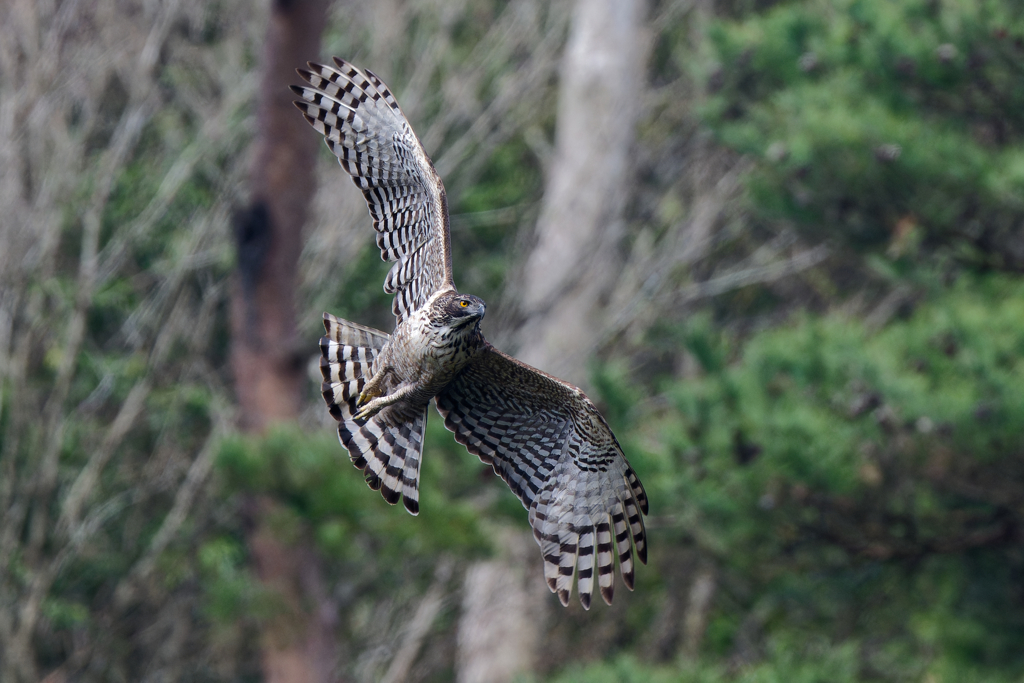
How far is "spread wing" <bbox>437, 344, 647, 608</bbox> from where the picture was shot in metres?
3.34

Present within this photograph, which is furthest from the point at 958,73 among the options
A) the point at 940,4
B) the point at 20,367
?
the point at 20,367

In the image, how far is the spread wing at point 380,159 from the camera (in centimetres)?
339

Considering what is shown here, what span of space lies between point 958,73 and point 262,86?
3.30 metres

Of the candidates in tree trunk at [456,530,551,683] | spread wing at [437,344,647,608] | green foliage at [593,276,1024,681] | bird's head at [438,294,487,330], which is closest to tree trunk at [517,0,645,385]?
green foliage at [593,276,1024,681]

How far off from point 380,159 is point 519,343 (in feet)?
11.7

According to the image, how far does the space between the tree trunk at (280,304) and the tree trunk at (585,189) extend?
4.15 ft

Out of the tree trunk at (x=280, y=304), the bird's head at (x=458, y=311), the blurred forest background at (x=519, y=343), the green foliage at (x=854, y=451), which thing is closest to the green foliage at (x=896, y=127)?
the blurred forest background at (x=519, y=343)

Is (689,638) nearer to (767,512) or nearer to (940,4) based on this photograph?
(767,512)

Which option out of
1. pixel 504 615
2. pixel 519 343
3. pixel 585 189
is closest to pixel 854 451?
pixel 519 343

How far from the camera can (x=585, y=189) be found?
8266 millimetres

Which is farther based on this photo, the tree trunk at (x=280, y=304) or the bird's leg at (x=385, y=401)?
the tree trunk at (x=280, y=304)

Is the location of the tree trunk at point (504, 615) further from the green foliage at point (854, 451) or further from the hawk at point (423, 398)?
the hawk at point (423, 398)

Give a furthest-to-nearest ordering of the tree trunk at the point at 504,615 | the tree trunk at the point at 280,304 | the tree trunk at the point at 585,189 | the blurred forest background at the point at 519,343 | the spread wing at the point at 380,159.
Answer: the tree trunk at the point at 504,615
the tree trunk at the point at 585,189
the tree trunk at the point at 280,304
the blurred forest background at the point at 519,343
the spread wing at the point at 380,159

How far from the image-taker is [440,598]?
25.6 feet
